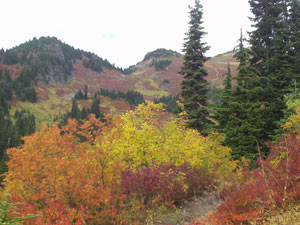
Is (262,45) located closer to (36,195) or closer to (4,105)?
(36,195)

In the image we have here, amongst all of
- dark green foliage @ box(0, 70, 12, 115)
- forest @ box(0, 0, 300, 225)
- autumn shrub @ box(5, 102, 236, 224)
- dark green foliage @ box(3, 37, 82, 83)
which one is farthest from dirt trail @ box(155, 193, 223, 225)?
dark green foliage @ box(3, 37, 82, 83)

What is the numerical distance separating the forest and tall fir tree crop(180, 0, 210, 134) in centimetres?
9

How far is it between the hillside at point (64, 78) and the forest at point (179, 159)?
8928 cm

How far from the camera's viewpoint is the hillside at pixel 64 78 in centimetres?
10425

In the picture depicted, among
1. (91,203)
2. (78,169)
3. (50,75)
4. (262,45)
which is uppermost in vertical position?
(50,75)

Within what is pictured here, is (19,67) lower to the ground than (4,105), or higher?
higher

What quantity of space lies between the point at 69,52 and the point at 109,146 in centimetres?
18993

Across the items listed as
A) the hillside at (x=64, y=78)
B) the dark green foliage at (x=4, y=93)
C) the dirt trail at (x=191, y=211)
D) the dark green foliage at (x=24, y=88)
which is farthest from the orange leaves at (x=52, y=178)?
the dark green foliage at (x=24, y=88)

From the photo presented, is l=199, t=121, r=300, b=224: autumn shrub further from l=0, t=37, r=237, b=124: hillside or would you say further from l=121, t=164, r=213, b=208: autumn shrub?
l=0, t=37, r=237, b=124: hillside

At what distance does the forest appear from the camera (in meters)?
4.77

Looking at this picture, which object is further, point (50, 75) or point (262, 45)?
point (50, 75)

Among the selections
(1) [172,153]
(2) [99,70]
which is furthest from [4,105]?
(1) [172,153]

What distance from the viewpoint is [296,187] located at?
4.35 meters

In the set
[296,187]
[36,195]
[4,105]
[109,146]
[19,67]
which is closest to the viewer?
[296,187]
